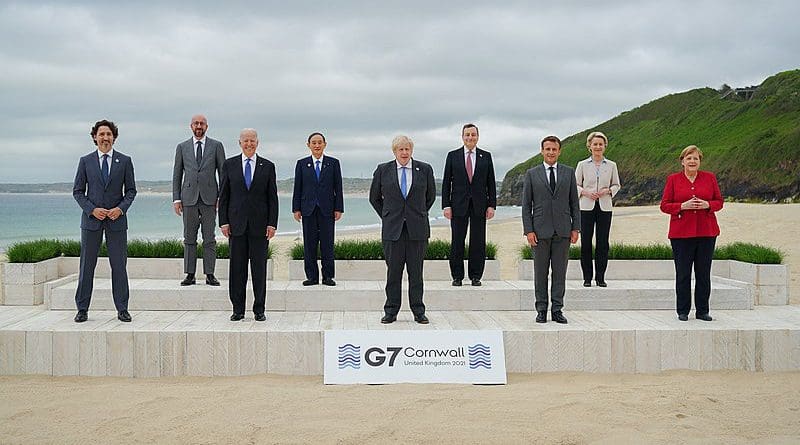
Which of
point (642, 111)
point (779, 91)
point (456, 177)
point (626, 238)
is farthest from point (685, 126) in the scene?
point (456, 177)

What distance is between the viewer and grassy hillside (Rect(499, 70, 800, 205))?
42.2 m

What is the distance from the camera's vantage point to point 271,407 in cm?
448

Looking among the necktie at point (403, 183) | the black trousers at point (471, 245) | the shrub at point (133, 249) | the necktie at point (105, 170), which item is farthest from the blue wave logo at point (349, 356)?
the necktie at point (105, 170)

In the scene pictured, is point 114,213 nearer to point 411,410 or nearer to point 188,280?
point 188,280

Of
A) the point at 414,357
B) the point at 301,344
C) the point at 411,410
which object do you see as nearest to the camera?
the point at 411,410

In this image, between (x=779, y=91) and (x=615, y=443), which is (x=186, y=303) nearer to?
(x=615, y=443)

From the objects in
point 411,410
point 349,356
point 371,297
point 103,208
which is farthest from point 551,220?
point 103,208

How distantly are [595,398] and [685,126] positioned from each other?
7230cm

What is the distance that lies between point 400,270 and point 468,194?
4.52 feet

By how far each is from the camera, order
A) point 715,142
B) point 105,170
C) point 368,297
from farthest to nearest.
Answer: point 715,142, point 368,297, point 105,170

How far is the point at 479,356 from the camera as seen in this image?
5215mm

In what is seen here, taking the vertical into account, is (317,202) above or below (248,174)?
below

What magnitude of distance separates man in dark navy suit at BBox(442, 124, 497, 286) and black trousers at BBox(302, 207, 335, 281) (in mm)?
1230

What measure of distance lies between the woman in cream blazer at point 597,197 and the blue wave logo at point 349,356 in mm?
2890
